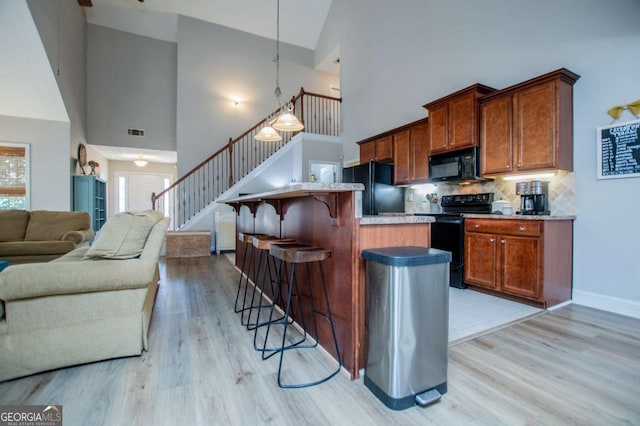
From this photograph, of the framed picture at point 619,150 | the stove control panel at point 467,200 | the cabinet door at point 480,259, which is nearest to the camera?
the framed picture at point 619,150

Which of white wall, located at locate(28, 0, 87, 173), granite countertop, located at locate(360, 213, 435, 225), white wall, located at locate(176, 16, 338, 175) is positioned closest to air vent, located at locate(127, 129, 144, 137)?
white wall, located at locate(28, 0, 87, 173)

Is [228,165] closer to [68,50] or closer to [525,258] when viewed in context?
[68,50]

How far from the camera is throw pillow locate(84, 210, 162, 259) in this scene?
1959 mm

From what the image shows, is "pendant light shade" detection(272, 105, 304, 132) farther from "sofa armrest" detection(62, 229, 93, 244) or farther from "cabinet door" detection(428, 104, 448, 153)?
"sofa armrest" detection(62, 229, 93, 244)

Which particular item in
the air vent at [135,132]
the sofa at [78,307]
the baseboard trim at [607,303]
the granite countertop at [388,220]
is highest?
the air vent at [135,132]

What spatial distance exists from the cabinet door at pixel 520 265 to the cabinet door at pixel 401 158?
Answer: 1.93m

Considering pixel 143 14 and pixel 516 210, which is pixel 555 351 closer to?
pixel 516 210

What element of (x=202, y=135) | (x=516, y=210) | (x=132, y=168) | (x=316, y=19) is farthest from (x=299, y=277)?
(x=132, y=168)

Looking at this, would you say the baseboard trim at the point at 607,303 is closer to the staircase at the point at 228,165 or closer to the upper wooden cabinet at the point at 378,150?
the upper wooden cabinet at the point at 378,150

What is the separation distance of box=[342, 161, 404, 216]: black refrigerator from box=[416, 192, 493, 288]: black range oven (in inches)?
43.8

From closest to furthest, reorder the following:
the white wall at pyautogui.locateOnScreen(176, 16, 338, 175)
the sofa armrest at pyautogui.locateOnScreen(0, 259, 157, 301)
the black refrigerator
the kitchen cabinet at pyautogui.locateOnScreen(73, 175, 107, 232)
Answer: the sofa armrest at pyautogui.locateOnScreen(0, 259, 157, 301) → the black refrigerator → the kitchen cabinet at pyautogui.locateOnScreen(73, 175, 107, 232) → the white wall at pyautogui.locateOnScreen(176, 16, 338, 175)

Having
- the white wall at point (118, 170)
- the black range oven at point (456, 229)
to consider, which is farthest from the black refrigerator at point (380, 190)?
the white wall at point (118, 170)

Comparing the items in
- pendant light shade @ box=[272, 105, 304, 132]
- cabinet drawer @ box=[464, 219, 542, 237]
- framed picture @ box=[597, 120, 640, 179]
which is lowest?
cabinet drawer @ box=[464, 219, 542, 237]

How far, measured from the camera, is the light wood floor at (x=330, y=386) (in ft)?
4.51
